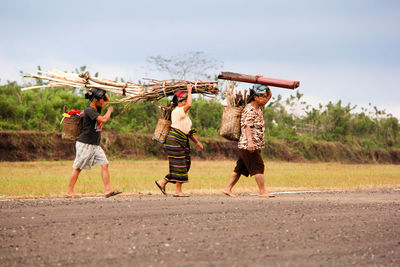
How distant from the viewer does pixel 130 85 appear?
10.8 meters

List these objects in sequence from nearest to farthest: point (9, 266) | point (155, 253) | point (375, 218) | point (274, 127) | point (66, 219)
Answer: point (9, 266)
point (155, 253)
point (66, 219)
point (375, 218)
point (274, 127)

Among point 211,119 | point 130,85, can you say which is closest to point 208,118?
point 211,119

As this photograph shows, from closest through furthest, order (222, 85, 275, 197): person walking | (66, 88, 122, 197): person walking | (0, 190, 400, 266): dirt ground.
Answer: (0, 190, 400, 266): dirt ground → (66, 88, 122, 197): person walking → (222, 85, 275, 197): person walking

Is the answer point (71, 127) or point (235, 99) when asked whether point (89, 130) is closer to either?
point (71, 127)

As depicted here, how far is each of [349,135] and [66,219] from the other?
108ft

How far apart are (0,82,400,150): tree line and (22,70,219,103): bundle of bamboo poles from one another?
6969mm

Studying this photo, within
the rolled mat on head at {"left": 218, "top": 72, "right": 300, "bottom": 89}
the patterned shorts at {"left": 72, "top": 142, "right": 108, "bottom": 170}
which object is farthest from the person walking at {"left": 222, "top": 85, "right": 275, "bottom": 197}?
the patterned shorts at {"left": 72, "top": 142, "right": 108, "bottom": 170}

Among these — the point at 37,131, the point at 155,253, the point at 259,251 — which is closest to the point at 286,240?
the point at 259,251

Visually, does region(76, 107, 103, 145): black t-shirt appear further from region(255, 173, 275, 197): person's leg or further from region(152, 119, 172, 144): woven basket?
Result: region(255, 173, 275, 197): person's leg

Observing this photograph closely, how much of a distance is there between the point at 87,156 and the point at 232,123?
108 inches

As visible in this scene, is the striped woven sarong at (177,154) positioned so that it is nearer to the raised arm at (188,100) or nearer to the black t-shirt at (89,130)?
the raised arm at (188,100)

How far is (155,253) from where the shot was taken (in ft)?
16.9

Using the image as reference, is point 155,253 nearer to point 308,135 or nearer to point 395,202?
point 395,202

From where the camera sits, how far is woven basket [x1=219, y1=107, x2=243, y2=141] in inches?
402
